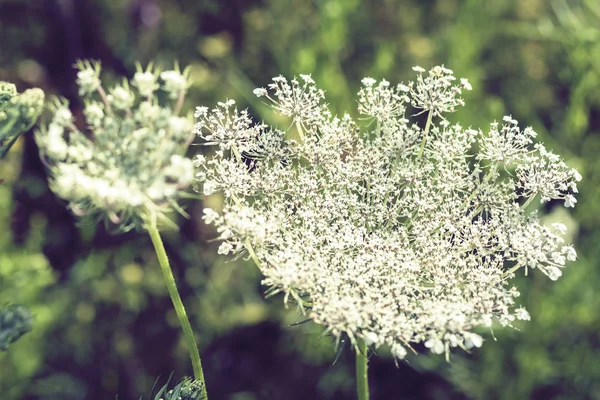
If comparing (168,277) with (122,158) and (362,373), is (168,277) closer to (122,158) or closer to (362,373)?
(122,158)

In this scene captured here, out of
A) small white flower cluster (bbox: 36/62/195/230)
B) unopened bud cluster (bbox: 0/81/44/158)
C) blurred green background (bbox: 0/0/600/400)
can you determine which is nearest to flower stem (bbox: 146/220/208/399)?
small white flower cluster (bbox: 36/62/195/230)

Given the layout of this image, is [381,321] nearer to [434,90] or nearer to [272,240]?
[272,240]

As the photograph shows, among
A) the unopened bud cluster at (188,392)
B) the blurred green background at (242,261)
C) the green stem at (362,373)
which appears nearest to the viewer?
the unopened bud cluster at (188,392)

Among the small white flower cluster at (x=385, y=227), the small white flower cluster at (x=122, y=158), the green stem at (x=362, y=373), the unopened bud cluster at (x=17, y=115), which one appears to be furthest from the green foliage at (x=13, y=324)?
the green stem at (x=362, y=373)

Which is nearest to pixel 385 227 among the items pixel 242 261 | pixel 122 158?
pixel 122 158

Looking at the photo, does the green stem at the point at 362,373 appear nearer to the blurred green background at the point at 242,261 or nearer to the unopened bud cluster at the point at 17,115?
the unopened bud cluster at the point at 17,115
